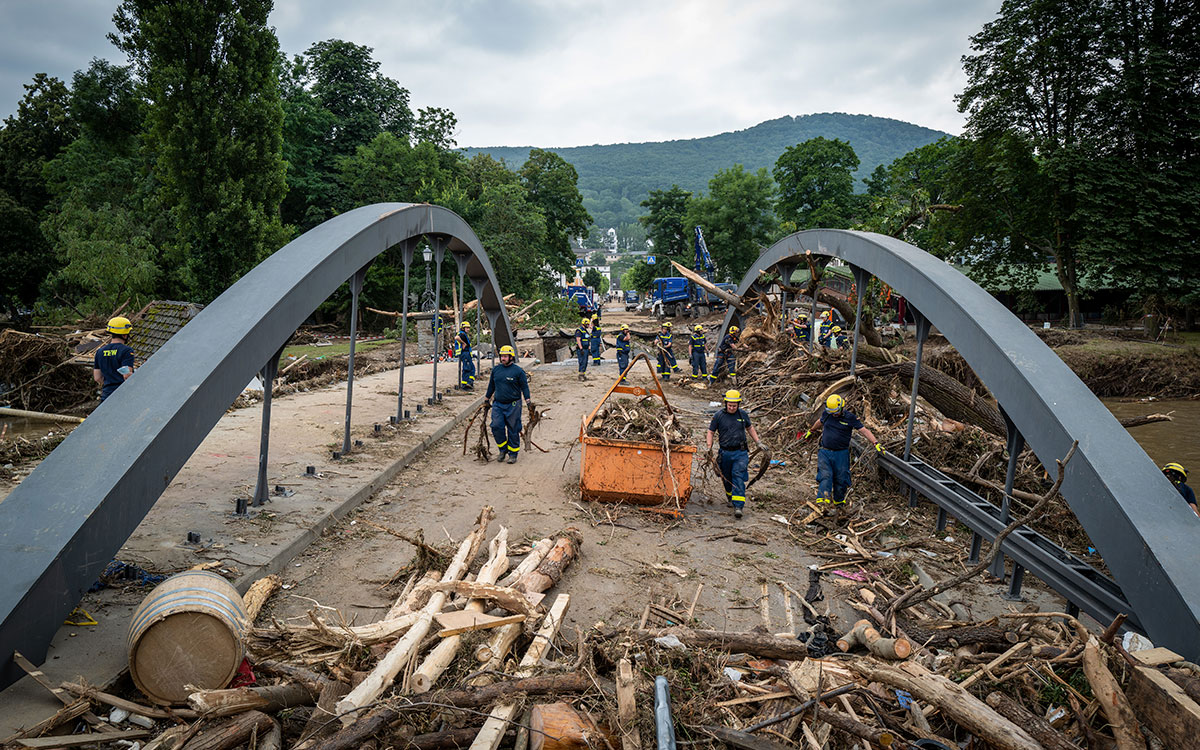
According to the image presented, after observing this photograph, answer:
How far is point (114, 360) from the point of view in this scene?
8422 mm

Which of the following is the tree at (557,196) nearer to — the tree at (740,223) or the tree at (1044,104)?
the tree at (740,223)

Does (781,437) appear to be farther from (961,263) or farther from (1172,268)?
(961,263)

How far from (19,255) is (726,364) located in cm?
3416

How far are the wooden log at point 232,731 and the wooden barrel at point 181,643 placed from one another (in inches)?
12.9

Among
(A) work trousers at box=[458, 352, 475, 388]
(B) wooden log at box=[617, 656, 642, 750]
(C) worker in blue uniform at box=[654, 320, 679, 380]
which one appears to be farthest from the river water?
(A) work trousers at box=[458, 352, 475, 388]

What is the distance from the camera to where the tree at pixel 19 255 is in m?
31.4

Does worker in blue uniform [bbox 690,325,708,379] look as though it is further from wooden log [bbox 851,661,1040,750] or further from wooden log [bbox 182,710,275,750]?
wooden log [bbox 182,710,275,750]

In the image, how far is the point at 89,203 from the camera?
30297mm

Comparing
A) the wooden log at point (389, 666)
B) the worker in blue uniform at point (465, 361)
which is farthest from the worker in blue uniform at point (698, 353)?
the wooden log at point (389, 666)

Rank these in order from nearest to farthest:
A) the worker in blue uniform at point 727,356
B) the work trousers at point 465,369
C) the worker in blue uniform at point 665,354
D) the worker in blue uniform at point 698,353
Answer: the work trousers at point 465,369
the worker in blue uniform at point 727,356
the worker in blue uniform at point 698,353
the worker in blue uniform at point 665,354

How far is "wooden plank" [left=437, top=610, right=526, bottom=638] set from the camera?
179 inches

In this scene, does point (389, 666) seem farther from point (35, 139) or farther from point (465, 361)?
point (35, 139)

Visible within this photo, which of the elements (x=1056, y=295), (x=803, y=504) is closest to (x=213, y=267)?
(x=803, y=504)

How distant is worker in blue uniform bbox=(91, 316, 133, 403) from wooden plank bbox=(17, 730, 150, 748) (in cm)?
591
